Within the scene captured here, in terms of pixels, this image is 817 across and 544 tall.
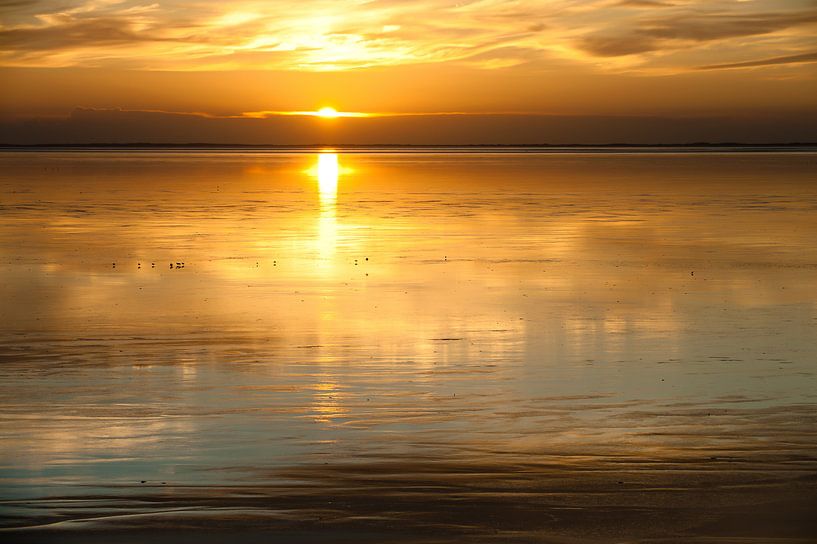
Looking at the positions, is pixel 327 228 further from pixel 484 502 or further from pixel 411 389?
pixel 484 502

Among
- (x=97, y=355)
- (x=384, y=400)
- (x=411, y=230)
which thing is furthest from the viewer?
(x=411, y=230)

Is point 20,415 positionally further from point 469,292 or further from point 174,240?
point 174,240

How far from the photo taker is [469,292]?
20.6 m

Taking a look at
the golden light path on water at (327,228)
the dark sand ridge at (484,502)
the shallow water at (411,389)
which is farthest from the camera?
the golden light path on water at (327,228)

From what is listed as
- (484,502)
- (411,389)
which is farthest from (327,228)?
(484,502)

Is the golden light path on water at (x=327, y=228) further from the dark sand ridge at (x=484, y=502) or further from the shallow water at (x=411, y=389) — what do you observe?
the dark sand ridge at (x=484, y=502)

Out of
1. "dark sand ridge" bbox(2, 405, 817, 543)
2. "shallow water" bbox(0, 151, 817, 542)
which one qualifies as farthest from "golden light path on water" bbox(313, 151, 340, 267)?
"dark sand ridge" bbox(2, 405, 817, 543)

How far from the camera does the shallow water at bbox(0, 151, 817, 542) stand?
8.45 meters

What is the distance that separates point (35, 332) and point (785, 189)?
174 ft

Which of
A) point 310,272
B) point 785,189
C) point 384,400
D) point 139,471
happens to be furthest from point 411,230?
point 785,189

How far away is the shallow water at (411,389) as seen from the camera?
8.45 m

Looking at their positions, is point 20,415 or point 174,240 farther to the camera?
point 174,240

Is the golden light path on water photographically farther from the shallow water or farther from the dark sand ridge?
the dark sand ridge

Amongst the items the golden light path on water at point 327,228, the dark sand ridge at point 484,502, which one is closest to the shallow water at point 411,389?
the dark sand ridge at point 484,502
